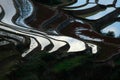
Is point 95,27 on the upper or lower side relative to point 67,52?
lower

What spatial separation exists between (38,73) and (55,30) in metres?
6.59

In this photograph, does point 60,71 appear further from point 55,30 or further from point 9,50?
point 55,30

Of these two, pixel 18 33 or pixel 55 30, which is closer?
pixel 18 33

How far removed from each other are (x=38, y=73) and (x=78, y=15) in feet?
33.1

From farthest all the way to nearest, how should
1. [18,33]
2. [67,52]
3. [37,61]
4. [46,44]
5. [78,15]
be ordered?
1. [78,15]
2. [18,33]
3. [46,44]
4. [67,52]
5. [37,61]

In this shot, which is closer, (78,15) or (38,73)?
(38,73)

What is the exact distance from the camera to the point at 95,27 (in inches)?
657

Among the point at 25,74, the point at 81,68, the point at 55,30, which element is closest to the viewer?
the point at 25,74

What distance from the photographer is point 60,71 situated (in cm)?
840

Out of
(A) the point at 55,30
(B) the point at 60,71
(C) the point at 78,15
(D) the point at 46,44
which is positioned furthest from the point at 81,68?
(C) the point at 78,15

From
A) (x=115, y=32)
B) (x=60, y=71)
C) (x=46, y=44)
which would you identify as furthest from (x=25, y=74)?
(x=115, y=32)

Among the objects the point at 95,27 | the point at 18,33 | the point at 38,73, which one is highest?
the point at 38,73

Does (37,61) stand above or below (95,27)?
above

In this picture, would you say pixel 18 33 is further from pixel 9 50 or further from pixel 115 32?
pixel 115 32
